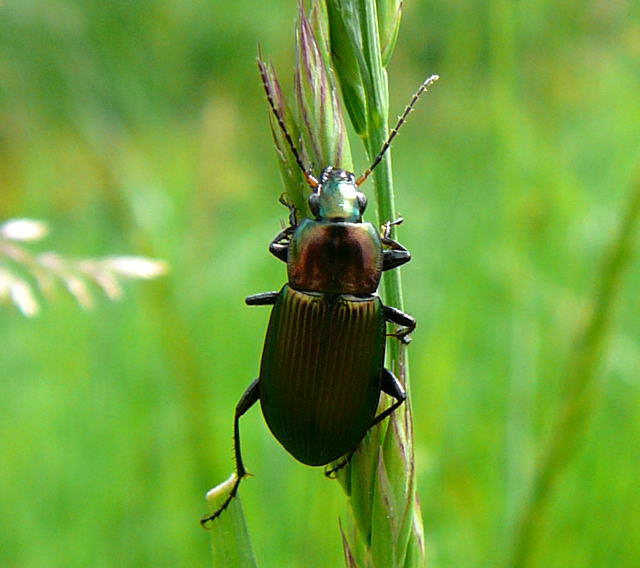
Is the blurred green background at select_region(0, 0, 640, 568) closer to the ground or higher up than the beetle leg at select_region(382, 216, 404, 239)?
closer to the ground

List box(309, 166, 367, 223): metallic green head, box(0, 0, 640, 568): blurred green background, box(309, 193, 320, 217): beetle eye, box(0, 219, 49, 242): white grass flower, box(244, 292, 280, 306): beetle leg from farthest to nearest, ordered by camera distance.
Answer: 1. box(0, 0, 640, 568): blurred green background
2. box(244, 292, 280, 306): beetle leg
3. box(309, 166, 367, 223): metallic green head
4. box(0, 219, 49, 242): white grass flower
5. box(309, 193, 320, 217): beetle eye

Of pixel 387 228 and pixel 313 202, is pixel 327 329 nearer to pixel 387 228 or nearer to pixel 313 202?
pixel 313 202

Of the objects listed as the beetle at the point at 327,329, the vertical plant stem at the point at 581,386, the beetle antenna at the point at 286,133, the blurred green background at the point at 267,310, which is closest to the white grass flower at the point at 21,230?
the beetle at the point at 327,329

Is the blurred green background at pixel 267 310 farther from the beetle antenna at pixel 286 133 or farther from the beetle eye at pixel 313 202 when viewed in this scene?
the beetle antenna at pixel 286 133

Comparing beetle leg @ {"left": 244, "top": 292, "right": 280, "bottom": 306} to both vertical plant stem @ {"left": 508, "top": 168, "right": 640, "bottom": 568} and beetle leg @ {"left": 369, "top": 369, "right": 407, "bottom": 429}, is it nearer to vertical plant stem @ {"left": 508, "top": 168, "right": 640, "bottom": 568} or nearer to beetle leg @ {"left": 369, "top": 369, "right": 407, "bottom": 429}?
beetle leg @ {"left": 369, "top": 369, "right": 407, "bottom": 429}

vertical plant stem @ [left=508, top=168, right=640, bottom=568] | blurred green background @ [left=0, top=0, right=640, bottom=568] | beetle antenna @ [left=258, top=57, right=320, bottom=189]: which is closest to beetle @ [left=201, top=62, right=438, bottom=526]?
beetle antenna @ [left=258, top=57, right=320, bottom=189]

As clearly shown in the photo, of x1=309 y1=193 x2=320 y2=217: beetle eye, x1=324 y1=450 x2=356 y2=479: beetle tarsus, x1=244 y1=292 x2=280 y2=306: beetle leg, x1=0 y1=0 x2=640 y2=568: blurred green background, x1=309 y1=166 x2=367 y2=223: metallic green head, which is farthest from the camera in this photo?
x1=0 y1=0 x2=640 y2=568: blurred green background
